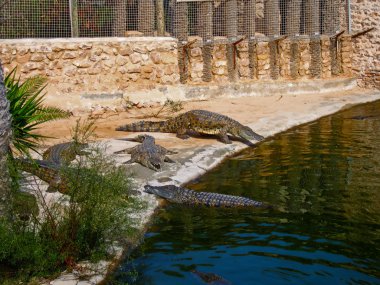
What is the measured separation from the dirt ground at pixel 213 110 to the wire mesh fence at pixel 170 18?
188 centimetres

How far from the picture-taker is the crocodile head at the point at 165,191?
26.9ft

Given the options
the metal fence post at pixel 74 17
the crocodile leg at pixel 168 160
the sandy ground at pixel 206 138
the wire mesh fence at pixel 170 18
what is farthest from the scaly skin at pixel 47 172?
the metal fence post at pixel 74 17

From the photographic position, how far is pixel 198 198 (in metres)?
8.03

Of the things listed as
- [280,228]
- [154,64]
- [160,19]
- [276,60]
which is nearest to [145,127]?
[154,64]

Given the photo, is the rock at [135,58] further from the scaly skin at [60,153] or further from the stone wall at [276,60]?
the scaly skin at [60,153]

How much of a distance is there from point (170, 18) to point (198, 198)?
8326 mm

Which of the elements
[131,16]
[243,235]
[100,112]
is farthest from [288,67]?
[243,235]

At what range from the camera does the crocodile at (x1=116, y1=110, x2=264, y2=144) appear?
1148 cm

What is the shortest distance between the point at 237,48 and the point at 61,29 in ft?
15.4

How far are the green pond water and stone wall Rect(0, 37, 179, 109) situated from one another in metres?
4.77

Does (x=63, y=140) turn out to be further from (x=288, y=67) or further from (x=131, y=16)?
(x=288, y=67)

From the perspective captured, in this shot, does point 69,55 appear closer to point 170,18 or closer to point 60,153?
point 170,18

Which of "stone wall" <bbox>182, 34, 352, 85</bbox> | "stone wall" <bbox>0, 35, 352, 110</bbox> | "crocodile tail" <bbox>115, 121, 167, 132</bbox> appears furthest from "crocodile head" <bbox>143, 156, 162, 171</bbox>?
"stone wall" <bbox>182, 34, 352, 85</bbox>

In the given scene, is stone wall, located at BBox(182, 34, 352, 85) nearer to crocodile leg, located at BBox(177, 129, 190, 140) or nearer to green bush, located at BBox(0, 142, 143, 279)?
crocodile leg, located at BBox(177, 129, 190, 140)
